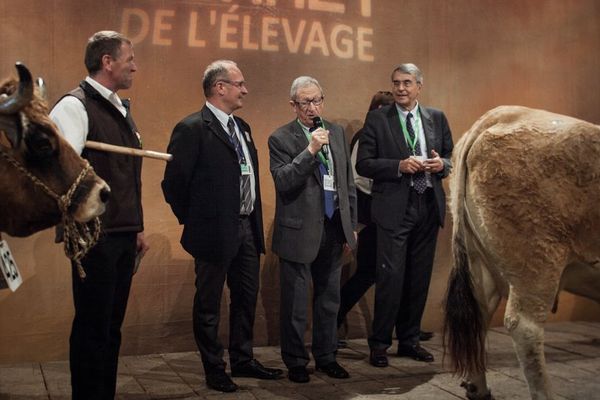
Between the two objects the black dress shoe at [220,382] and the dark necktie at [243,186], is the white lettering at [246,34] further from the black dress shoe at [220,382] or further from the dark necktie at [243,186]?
the black dress shoe at [220,382]

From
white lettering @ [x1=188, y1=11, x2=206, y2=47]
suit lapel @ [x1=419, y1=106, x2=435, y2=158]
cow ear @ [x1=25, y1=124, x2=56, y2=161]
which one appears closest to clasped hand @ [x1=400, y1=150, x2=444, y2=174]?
suit lapel @ [x1=419, y1=106, x2=435, y2=158]

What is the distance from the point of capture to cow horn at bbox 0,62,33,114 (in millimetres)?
2404

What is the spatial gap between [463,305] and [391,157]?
147 centimetres

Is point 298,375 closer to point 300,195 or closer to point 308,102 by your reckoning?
point 300,195

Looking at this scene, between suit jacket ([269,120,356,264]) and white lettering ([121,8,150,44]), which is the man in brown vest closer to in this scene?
suit jacket ([269,120,356,264])

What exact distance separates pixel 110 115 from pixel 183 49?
6.45 feet

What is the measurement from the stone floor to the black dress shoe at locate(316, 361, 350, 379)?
5 centimetres

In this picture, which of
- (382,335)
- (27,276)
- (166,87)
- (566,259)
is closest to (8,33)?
(166,87)

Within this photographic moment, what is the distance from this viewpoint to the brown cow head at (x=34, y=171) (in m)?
2.46

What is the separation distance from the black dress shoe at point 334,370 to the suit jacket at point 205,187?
969 mm

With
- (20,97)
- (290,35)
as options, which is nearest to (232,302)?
(290,35)

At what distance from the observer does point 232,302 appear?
15.0ft

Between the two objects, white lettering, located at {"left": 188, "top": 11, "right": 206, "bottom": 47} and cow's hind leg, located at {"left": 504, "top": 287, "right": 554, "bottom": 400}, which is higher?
white lettering, located at {"left": 188, "top": 11, "right": 206, "bottom": 47}

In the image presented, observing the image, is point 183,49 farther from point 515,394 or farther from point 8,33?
point 515,394
